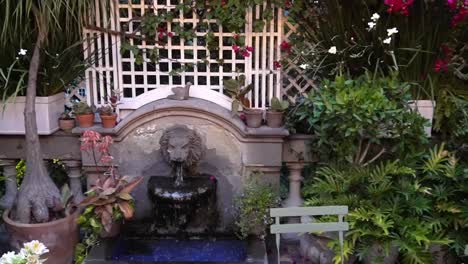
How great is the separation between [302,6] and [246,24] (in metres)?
0.39

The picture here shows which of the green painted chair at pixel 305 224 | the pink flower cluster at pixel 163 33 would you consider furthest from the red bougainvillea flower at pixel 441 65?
the pink flower cluster at pixel 163 33

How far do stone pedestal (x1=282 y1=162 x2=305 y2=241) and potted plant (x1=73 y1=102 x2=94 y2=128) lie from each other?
138 cm

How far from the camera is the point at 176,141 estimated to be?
117 inches

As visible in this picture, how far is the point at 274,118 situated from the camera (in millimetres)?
3107

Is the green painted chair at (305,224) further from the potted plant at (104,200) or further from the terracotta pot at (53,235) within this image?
the terracotta pot at (53,235)

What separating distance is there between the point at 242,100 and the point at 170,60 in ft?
1.86

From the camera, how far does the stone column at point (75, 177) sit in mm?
3285

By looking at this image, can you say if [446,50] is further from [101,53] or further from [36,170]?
[36,170]

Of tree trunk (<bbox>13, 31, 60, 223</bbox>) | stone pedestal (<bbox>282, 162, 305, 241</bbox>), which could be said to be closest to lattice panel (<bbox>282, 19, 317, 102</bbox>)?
stone pedestal (<bbox>282, 162, 305, 241</bbox>)

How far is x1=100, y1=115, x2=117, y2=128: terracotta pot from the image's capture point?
3.14 m

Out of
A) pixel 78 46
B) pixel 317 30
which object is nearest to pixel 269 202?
pixel 317 30

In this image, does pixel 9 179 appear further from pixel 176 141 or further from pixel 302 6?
pixel 302 6

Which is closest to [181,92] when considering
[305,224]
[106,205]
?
[106,205]

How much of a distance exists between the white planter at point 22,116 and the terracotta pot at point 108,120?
348mm
